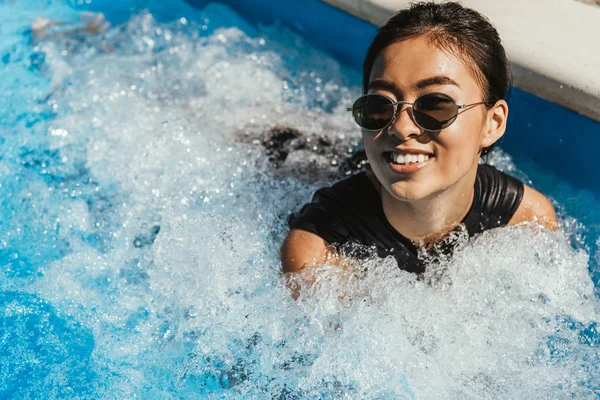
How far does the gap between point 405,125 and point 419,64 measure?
0.19 meters

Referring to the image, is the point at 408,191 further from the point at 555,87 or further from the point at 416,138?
the point at 555,87

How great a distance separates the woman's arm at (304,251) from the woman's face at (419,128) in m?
0.37

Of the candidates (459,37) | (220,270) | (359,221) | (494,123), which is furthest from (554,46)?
(220,270)

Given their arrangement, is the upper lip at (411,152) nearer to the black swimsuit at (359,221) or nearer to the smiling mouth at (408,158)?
the smiling mouth at (408,158)

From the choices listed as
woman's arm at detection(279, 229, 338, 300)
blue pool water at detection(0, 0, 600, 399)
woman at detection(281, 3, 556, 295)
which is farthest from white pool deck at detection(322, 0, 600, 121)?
woman's arm at detection(279, 229, 338, 300)

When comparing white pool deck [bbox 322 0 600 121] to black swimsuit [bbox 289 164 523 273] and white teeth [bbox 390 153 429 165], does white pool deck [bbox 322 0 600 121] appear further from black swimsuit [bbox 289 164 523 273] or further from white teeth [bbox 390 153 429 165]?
white teeth [bbox 390 153 429 165]

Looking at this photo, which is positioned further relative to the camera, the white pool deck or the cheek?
the white pool deck

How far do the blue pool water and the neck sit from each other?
134mm

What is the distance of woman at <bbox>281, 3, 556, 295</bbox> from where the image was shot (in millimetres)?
2182

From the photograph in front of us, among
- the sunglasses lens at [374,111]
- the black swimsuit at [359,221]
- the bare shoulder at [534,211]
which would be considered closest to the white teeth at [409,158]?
the sunglasses lens at [374,111]

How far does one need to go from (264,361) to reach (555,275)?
3.83 ft

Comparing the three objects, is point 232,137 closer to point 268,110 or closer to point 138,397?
point 268,110

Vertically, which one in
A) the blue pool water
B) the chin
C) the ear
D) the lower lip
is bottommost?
the blue pool water

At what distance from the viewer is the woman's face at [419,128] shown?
7.14ft
